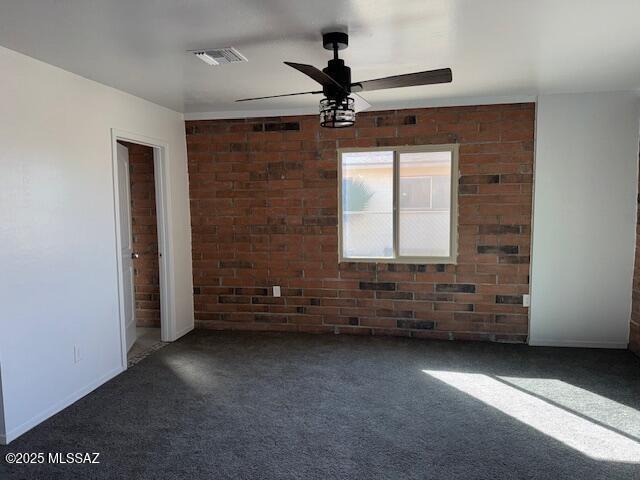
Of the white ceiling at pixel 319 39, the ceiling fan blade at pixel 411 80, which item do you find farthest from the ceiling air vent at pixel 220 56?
the ceiling fan blade at pixel 411 80

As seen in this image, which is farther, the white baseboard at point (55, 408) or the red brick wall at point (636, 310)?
the red brick wall at point (636, 310)

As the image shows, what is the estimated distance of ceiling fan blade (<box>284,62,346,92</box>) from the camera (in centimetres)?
206

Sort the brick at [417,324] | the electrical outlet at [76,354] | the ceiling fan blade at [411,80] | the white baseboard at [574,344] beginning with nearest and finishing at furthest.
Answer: the ceiling fan blade at [411,80] → the electrical outlet at [76,354] → the white baseboard at [574,344] → the brick at [417,324]

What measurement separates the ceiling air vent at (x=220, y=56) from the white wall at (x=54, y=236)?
1061mm

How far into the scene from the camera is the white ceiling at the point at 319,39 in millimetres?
2117

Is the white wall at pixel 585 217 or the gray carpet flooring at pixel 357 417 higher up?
the white wall at pixel 585 217

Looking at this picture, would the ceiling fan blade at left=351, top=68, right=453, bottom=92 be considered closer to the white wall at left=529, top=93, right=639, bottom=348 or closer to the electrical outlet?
the white wall at left=529, top=93, right=639, bottom=348

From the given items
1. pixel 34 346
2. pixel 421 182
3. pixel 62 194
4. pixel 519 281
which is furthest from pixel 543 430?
pixel 62 194

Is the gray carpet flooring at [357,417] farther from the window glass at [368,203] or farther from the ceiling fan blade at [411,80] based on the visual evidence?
the ceiling fan blade at [411,80]

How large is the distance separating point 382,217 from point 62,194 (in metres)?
2.80

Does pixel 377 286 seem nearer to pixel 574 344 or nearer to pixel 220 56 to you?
pixel 574 344

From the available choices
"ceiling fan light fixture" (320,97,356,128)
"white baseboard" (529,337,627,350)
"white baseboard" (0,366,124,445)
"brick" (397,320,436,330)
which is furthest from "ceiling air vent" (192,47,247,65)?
"white baseboard" (529,337,627,350)

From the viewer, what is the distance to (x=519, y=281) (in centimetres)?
423

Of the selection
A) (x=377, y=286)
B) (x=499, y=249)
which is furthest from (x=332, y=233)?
(x=499, y=249)
